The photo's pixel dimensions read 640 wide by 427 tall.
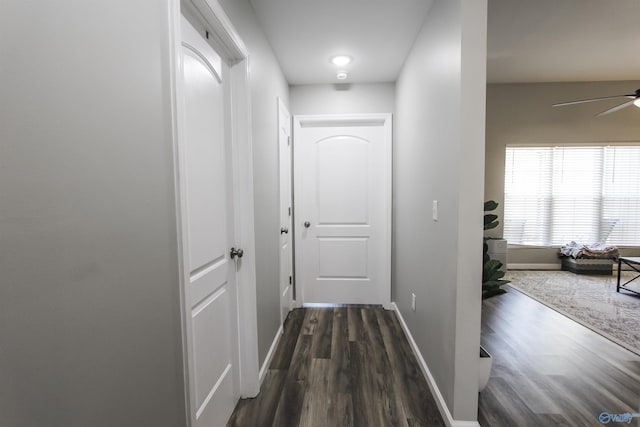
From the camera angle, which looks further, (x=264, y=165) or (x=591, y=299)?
(x=591, y=299)

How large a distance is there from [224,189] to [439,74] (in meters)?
1.42

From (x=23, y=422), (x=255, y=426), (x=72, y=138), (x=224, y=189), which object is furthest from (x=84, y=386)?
(x=255, y=426)

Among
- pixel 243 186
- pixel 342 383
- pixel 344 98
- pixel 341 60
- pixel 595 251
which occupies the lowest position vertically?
pixel 342 383

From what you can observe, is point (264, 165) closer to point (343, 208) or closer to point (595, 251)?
point (343, 208)

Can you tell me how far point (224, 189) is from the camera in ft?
5.12

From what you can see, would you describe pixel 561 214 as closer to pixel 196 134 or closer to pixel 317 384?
pixel 317 384

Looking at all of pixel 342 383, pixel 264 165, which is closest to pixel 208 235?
pixel 264 165

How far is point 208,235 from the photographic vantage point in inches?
53.1

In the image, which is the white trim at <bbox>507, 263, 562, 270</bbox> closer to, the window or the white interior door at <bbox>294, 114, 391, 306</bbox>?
the window

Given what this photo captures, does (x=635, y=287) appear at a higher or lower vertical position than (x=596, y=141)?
lower

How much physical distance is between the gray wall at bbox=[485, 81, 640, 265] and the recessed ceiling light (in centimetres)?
301

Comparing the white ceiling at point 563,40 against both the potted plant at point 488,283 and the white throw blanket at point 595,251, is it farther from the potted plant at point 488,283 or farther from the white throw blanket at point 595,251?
the white throw blanket at point 595,251

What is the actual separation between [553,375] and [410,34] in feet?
8.70
